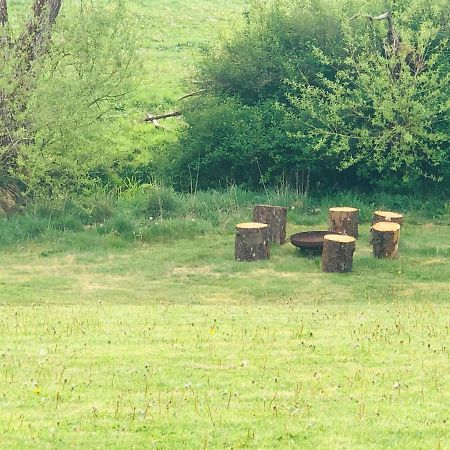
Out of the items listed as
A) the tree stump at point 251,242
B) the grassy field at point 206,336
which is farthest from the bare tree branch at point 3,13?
the tree stump at point 251,242

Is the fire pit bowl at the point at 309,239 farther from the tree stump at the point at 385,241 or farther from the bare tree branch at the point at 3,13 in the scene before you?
the bare tree branch at the point at 3,13

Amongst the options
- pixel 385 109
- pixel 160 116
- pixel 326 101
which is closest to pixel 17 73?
pixel 326 101

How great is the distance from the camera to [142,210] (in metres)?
21.8

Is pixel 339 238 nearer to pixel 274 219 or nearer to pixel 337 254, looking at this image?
pixel 337 254

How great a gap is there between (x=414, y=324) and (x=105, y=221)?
10.3m

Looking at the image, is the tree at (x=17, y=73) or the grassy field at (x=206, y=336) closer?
the grassy field at (x=206, y=336)

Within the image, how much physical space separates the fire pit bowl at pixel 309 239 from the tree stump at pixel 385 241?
985 millimetres

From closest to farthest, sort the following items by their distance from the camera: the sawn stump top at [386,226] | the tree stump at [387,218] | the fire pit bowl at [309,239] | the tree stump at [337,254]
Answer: the tree stump at [337,254], the sawn stump top at [386,226], the fire pit bowl at [309,239], the tree stump at [387,218]

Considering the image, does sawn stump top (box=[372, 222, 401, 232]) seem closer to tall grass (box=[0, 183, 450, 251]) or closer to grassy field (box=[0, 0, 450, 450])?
grassy field (box=[0, 0, 450, 450])

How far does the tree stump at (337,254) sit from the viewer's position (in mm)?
17406

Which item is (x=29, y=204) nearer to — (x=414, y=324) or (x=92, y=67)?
(x=92, y=67)

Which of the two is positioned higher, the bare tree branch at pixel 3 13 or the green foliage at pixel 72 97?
the bare tree branch at pixel 3 13

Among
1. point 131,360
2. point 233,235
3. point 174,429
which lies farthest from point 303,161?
point 174,429

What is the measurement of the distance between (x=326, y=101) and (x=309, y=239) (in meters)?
5.30
